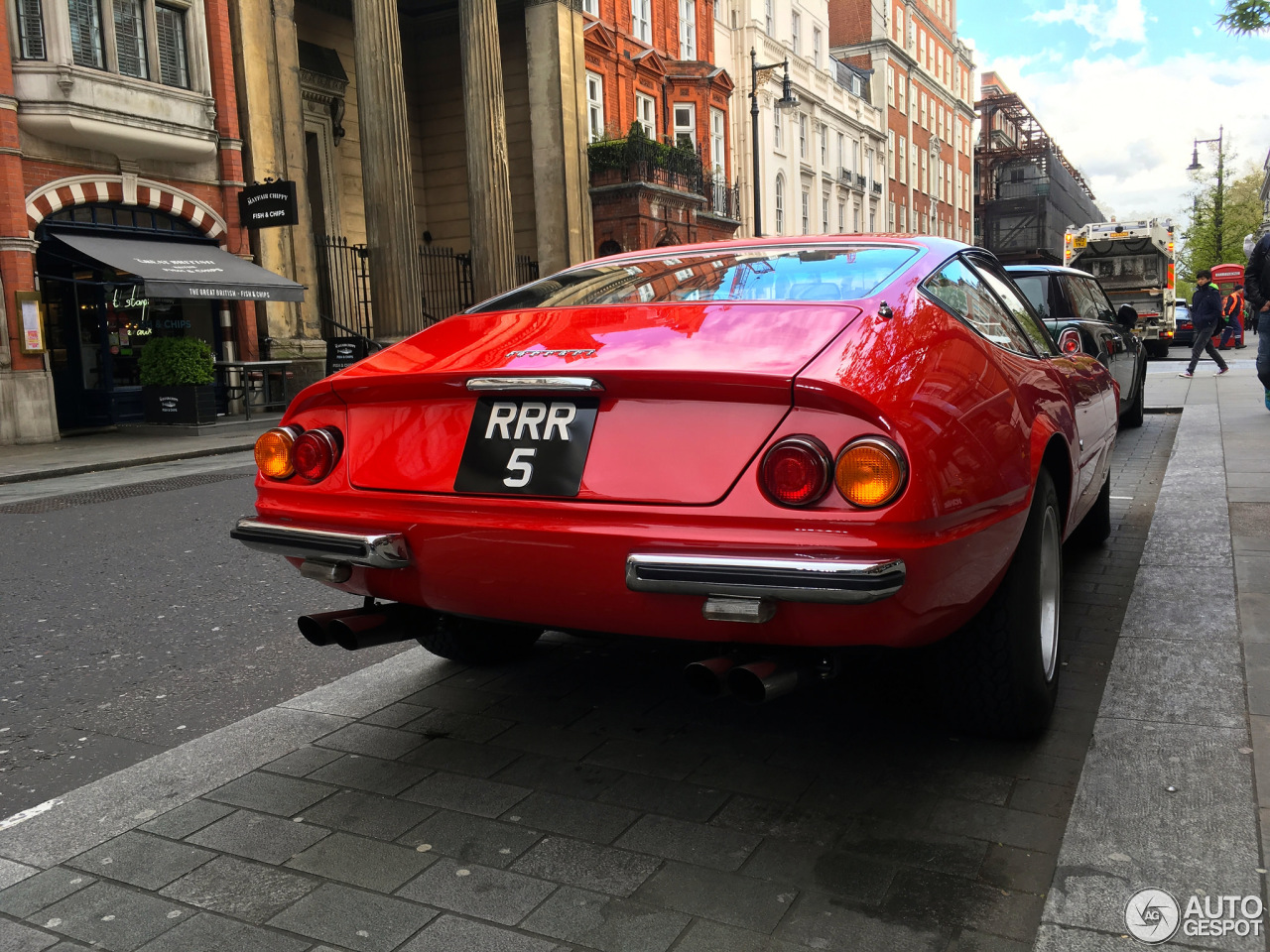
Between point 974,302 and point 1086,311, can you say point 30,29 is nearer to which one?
point 1086,311

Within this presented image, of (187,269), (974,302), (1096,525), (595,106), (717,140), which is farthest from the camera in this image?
(717,140)

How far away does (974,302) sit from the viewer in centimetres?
344

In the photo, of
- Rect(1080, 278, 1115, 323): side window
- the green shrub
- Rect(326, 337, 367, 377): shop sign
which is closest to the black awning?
the green shrub

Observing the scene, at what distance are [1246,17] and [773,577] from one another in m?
11.5

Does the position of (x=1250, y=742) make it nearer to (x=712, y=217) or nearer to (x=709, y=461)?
(x=709, y=461)

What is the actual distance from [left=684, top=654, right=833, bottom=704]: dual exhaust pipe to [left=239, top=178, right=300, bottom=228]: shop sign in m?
17.9

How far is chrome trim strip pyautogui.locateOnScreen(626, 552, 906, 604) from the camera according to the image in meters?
2.29

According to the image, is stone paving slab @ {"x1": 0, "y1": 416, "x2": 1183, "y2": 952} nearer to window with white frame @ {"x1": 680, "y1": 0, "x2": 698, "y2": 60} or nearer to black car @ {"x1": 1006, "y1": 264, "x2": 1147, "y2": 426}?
black car @ {"x1": 1006, "y1": 264, "x2": 1147, "y2": 426}

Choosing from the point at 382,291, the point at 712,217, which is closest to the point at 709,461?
the point at 382,291

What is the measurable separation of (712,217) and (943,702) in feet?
99.9

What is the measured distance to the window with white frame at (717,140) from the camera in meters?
36.2

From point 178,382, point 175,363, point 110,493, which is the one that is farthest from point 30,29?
point 110,493

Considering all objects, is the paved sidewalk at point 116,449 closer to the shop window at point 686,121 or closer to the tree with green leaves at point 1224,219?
the shop window at point 686,121

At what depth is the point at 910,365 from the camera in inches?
102
